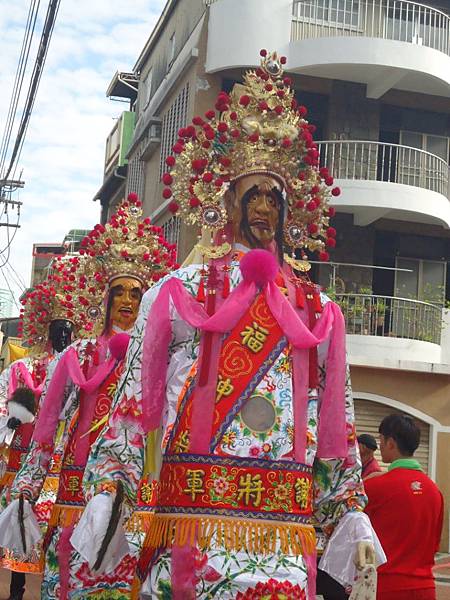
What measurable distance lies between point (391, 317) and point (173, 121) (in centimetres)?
617

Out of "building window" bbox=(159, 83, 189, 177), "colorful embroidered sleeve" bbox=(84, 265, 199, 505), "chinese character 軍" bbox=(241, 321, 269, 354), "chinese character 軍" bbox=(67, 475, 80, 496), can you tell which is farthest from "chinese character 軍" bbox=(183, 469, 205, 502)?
"building window" bbox=(159, 83, 189, 177)

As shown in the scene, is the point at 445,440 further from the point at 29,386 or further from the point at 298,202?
the point at 298,202

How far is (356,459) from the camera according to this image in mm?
4344

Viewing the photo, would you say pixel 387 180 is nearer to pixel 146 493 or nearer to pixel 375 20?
pixel 375 20

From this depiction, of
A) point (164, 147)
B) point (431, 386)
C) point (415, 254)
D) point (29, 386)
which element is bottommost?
point (29, 386)

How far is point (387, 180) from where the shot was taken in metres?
21.4

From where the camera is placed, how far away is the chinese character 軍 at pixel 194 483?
3.98 metres

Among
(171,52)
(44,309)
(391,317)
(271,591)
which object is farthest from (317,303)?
(171,52)

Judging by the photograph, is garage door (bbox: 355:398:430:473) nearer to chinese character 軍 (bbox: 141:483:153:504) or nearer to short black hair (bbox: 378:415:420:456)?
short black hair (bbox: 378:415:420:456)

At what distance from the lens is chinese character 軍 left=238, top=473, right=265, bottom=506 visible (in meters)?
3.97

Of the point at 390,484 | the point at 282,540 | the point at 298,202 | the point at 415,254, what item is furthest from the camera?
the point at 415,254

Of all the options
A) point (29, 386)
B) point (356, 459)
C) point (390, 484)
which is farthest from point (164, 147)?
point (356, 459)

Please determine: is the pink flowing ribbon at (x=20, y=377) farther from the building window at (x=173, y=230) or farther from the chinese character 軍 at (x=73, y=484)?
the building window at (x=173, y=230)

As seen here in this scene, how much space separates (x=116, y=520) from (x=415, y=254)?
706 inches
